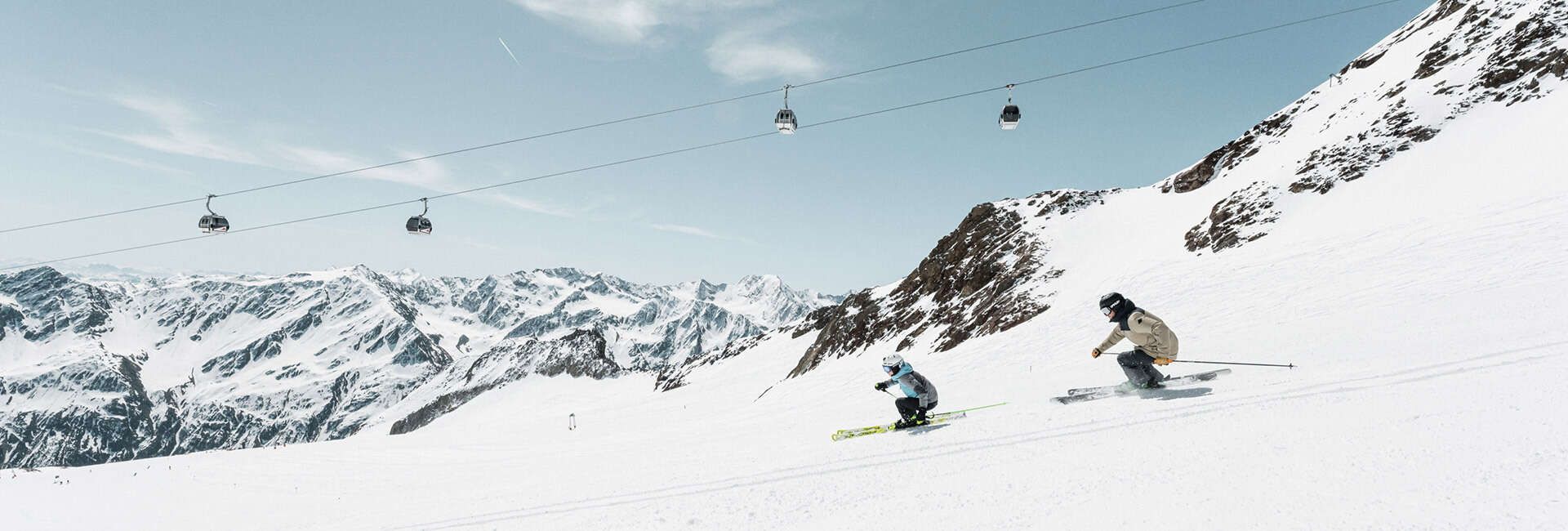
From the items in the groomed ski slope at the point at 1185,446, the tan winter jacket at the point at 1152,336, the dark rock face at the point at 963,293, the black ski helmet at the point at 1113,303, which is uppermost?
the dark rock face at the point at 963,293

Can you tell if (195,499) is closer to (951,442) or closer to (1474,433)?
(951,442)

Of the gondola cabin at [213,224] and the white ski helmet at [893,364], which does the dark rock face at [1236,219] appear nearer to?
the white ski helmet at [893,364]

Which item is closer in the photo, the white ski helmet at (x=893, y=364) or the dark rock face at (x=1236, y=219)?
the white ski helmet at (x=893, y=364)

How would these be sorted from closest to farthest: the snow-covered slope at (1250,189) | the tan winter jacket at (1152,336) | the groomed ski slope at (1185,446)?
the groomed ski slope at (1185,446)
the tan winter jacket at (1152,336)
the snow-covered slope at (1250,189)

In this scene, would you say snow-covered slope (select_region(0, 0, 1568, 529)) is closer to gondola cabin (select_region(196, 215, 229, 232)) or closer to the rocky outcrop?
the rocky outcrop

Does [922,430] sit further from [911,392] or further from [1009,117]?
[1009,117]

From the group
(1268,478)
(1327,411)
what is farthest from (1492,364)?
(1268,478)

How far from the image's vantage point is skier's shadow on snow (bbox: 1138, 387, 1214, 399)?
10.3 meters

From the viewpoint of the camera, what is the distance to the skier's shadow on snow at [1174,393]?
10.3 m

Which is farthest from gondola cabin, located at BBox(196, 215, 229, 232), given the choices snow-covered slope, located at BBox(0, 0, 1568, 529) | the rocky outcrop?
the rocky outcrop

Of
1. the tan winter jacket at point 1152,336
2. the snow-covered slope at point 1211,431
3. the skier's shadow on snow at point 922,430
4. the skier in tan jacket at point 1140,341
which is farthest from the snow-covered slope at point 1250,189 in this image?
the skier's shadow on snow at point 922,430

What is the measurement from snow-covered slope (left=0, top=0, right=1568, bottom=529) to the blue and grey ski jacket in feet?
2.45

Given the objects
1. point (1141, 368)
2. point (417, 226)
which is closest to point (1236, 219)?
point (1141, 368)

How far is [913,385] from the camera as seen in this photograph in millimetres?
11492
